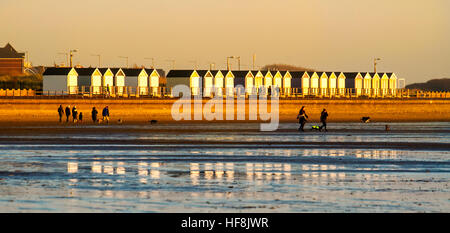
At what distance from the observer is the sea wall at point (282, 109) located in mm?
77875

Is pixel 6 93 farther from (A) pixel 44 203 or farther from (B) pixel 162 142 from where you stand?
(A) pixel 44 203

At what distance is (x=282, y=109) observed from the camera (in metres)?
90.0

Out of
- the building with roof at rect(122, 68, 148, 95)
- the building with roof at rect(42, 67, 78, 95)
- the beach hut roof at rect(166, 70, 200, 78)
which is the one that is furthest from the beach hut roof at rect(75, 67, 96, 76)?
the beach hut roof at rect(166, 70, 200, 78)

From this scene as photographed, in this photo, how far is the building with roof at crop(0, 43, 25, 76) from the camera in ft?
532

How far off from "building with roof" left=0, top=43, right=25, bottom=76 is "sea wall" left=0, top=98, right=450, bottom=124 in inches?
3355

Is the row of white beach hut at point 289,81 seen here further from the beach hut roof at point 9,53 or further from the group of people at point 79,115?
the beach hut roof at point 9,53

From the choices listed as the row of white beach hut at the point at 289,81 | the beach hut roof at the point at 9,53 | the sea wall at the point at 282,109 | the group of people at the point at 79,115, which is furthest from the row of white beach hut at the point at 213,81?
the beach hut roof at the point at 9,53

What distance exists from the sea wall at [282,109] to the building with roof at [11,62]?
280 feet

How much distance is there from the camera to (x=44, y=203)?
18.0 m

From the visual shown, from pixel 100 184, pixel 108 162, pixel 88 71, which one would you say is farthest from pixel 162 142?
pixel 88 71

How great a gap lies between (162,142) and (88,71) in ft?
234

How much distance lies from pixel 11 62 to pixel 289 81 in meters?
57.1

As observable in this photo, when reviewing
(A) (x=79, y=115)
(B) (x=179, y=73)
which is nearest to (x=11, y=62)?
(B) (x=179, y=73)

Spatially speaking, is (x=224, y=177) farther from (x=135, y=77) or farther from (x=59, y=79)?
(x=135, y=77)
